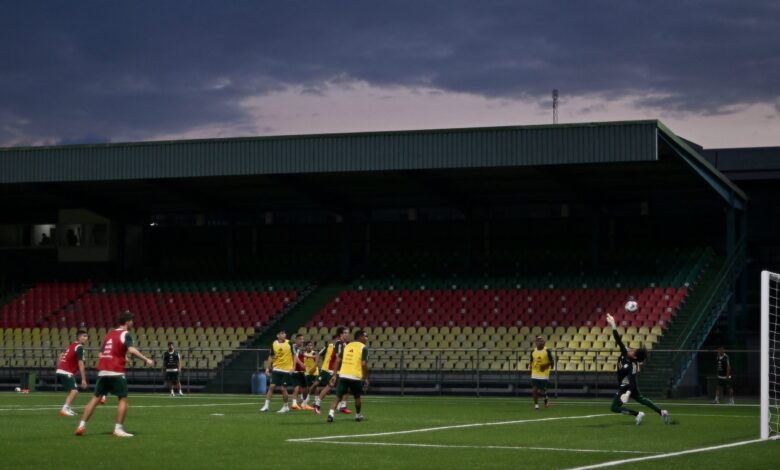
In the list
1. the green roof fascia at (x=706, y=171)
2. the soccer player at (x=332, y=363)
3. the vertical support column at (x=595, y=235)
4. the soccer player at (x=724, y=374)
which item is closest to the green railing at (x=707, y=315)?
the soccer player at (x=724, y=374)

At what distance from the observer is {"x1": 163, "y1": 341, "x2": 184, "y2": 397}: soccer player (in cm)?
4381

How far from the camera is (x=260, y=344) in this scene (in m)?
48.0

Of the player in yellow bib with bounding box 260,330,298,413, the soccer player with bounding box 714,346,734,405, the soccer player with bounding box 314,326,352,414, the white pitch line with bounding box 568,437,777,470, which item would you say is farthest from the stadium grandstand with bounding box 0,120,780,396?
the white pitch line with bounding box 568,437,777,470

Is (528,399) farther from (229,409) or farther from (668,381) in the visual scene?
(229,409)

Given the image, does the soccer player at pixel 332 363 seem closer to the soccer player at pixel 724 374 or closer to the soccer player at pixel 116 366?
the soccer player at pixel 116 366

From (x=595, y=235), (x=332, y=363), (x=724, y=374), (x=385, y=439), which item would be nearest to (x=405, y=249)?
(x=595, y=235)

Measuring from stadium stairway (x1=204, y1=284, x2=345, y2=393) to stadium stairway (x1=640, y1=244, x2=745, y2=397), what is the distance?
1410 cm

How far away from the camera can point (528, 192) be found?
169 ft

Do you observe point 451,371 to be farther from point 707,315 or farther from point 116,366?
point 116,366

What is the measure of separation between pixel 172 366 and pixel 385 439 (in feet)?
81.3

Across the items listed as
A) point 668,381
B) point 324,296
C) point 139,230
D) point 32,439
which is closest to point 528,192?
point 324,296

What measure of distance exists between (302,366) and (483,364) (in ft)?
43.2

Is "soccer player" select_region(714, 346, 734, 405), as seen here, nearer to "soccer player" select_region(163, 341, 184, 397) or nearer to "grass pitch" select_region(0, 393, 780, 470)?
"grass pitch" select_region(0, 393, 780, 470)

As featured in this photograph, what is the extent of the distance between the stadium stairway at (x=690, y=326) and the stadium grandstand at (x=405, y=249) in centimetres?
9
